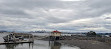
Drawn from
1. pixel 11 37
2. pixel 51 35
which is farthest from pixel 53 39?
pixel 11 37

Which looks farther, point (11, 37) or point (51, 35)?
point (51, 35)

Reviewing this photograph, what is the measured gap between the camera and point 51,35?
59.9 meters

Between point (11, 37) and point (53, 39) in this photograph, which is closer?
point (11, 37)

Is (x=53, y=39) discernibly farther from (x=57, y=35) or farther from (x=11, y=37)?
(x=11, y=37)

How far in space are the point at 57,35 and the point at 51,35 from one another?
304 centimetres

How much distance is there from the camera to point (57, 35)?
2349 inches

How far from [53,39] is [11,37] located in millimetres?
21445

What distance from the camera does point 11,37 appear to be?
50.2 m

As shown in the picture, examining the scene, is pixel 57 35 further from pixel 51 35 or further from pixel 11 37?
pixel 11 37

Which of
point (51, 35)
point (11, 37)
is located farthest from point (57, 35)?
point (11, 37)

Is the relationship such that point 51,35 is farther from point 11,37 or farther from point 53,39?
point 11,37

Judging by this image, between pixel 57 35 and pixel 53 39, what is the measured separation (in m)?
4.08

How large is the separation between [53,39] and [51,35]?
11.4ft
